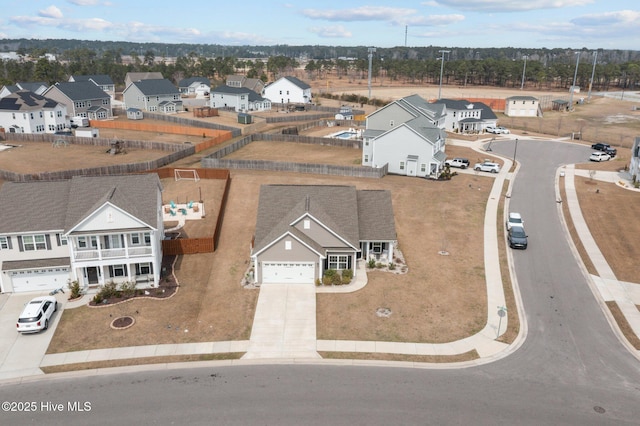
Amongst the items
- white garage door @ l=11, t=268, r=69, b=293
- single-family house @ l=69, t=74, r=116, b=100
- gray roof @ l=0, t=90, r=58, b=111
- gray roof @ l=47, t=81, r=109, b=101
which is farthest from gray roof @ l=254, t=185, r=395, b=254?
single-family house @ l=69, t=74, r=116, b=100

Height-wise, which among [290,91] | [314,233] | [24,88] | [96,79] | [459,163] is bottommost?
[459,163]

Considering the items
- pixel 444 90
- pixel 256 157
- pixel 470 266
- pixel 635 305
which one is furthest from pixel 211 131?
pixel 444 90

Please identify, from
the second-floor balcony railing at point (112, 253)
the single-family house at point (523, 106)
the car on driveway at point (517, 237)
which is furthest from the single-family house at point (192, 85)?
the car on driveway at point (517, 237)

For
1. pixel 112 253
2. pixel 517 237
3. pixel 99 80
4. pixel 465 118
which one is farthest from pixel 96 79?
pixel 517 237

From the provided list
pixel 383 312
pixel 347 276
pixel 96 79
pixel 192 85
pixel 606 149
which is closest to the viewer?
pixel 383 312

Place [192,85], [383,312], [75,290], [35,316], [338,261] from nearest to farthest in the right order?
[35,316] → [383,312] → [75,290] → [338,261] → [192,85]

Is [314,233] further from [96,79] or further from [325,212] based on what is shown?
[96,79]

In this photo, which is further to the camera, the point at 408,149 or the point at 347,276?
the point at 408,149
